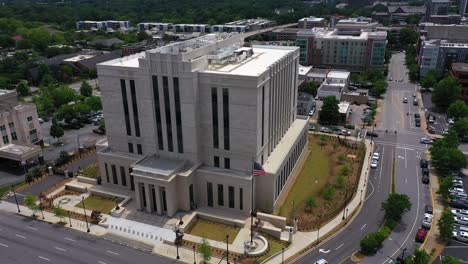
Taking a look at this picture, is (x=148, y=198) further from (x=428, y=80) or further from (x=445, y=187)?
(x=428, y=80)

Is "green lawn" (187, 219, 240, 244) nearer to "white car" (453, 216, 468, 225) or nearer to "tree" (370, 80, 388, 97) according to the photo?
"white car" (453, 216, 468, 225)

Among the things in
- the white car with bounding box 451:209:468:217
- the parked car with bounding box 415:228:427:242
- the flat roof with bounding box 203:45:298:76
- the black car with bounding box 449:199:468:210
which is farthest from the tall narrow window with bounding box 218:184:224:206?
the black car with bounding box 449:199:468:210

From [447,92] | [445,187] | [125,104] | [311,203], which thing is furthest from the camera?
[447,92]

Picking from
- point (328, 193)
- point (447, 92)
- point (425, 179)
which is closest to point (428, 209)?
point (425, 179)

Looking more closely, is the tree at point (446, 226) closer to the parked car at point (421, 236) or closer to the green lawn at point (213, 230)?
the parked car at point (421, 236)

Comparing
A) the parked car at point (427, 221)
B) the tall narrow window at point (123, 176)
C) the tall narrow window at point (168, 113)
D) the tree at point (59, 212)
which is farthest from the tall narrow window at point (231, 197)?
the parked car at point (427, 221)

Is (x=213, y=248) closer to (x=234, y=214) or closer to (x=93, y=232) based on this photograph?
(x=234, y=214)
